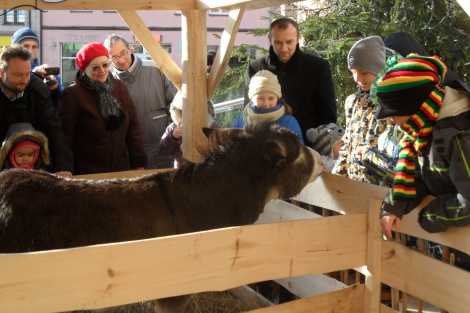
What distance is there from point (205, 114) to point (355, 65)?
5.81ft

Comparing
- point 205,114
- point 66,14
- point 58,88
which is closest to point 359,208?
point 205,114

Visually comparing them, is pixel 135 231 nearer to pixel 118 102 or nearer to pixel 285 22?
pixel 118 102

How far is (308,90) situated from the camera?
488cm

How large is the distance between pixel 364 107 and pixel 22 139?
314 centimetres

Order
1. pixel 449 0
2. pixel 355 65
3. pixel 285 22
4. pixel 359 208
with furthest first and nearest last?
pixel 449 0 < pixel 285 22 < pixel 355 65 < pixel 359 208

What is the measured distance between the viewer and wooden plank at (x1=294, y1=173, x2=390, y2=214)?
3.22 metres

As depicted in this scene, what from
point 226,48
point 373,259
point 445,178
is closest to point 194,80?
point 226,48

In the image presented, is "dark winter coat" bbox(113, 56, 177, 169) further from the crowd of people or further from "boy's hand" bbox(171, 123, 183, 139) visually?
"boy's hand" bbox(171, 123, 183, 139)

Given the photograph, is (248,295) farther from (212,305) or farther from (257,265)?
(257,265)

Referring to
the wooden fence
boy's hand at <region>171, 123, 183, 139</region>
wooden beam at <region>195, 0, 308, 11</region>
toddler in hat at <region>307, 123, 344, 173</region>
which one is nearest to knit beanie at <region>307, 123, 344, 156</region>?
toddler in hat at <region>307, 123, 344, 173</region>

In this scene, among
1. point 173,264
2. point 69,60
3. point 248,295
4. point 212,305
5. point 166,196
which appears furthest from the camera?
point 69,60

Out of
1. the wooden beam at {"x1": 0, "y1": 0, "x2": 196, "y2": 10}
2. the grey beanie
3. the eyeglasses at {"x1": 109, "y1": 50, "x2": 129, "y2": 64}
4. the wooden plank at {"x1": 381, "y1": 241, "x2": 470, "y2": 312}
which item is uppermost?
the wooden beam at {"x1": 0, "y1": 0, "x2": 196, "y2": 10}

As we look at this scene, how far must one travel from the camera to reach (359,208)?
3.34m

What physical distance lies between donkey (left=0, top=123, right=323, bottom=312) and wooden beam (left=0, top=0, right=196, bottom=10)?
74.5 inches
